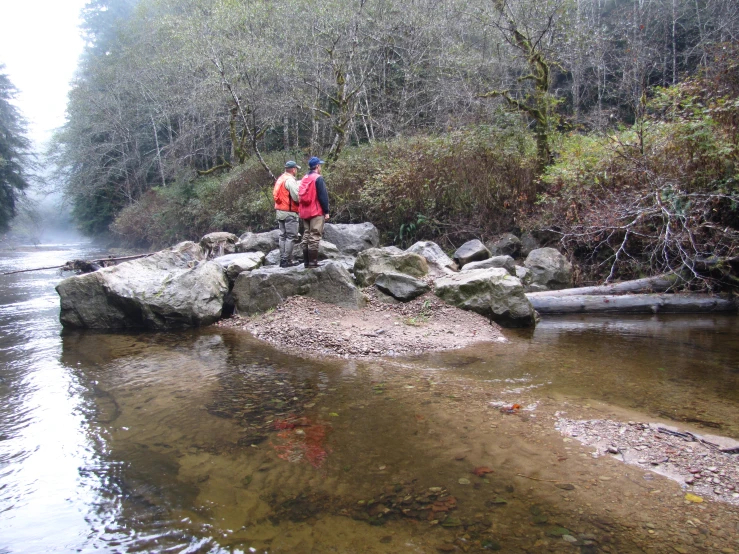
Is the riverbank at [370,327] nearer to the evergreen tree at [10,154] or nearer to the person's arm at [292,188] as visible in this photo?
the person's arm at [292,188]

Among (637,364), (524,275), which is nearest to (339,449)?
(637,364)

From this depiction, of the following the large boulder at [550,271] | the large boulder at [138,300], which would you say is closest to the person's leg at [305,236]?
the large boulder at [138,300]

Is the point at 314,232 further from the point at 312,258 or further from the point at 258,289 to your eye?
the point at 258,289

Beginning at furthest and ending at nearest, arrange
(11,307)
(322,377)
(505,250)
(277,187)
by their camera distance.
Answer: (505,250)
(11,307)
(277,187)
(322,377)

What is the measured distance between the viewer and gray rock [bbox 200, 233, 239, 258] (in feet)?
43.7

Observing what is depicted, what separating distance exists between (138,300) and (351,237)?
5.68m

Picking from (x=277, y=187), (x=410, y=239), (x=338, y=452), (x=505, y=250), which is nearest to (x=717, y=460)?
(x=338, y=452)

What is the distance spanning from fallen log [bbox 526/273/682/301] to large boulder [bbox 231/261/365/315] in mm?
3612

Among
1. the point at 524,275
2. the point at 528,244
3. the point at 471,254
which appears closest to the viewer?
the point at 524,275

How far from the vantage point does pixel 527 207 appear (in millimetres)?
11945

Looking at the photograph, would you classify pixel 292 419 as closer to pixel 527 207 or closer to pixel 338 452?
pixel 338 452

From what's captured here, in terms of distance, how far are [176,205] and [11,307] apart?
1245 cm

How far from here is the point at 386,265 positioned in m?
9.12

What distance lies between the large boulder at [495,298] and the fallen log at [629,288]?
1330 mm
